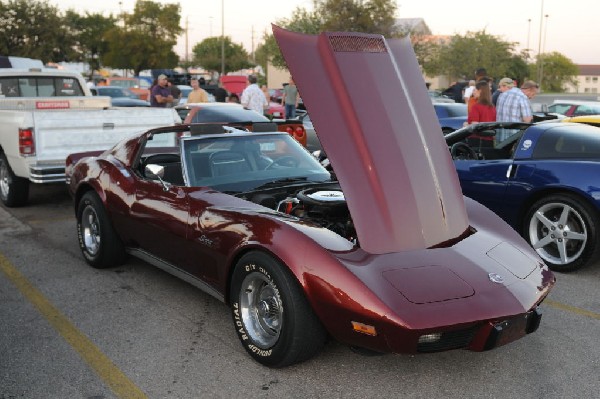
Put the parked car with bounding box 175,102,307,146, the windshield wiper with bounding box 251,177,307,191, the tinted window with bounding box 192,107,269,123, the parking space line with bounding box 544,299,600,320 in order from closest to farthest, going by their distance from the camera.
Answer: the parking space line with bounding box 544,299,600,320 → the windshield wiper with bounding box 251,177,307,191 → the parked car with bounding box 175,102,307,146 → the tinted window with bounding box 192,107,269,123

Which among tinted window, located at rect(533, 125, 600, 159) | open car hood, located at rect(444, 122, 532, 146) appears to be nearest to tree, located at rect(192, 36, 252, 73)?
open car hood, located at rect(444, 122, 532, 146)

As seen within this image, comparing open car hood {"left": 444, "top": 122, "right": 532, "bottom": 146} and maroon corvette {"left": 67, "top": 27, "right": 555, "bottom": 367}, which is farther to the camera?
open car hood {"left": 444, "top": 122, "right": 532, "bottom": 146}

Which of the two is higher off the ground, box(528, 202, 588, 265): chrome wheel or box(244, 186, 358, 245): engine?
box(244, 186, 358, 245): engine

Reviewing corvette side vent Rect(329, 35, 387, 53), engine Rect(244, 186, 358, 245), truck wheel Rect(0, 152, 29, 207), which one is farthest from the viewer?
truck wheel Rect(0, 152, 29, 207)

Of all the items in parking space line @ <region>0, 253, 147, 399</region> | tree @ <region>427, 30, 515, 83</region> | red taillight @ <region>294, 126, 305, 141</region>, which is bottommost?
parking space line @ <region>0, 253, 147, 399</region>

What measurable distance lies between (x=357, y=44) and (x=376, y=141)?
0.68 meters

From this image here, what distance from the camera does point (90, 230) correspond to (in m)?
5.71

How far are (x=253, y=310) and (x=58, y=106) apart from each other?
7.49 metres

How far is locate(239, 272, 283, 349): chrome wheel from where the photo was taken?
3537 millimetres

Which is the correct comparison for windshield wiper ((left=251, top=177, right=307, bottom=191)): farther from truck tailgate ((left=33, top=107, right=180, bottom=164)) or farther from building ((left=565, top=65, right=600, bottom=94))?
building ((left=565, top=65, right=600, bottom=94))

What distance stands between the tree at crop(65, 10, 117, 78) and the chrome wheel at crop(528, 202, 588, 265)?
5676 cm

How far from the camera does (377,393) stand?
329 cm

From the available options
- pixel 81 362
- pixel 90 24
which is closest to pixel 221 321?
pixel 81 362

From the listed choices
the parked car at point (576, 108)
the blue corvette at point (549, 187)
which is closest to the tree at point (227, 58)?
the parked car at point (576, 108)
